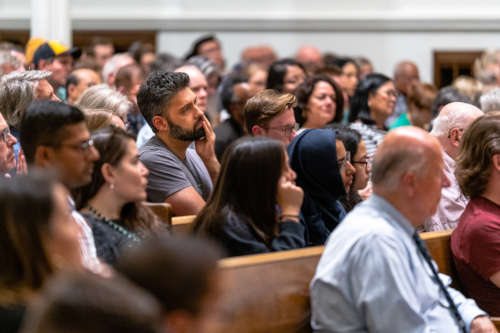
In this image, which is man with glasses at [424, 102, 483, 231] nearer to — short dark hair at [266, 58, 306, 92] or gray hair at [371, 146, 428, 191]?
gray hair at [371, 146, 428, 191]

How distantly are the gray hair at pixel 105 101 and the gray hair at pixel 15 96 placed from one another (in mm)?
361

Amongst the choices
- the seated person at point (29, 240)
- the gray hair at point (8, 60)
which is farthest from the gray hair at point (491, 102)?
the seated person at point (29, 240)

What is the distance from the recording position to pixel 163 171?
4.28 meters

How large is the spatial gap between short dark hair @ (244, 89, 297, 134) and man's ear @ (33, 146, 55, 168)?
1738 millimetres

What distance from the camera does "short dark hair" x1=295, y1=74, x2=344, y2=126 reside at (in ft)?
20.2

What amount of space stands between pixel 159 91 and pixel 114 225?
1.55m

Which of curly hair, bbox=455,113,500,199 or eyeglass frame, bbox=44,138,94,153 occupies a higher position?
eyeglass frame, bbox=44,138,94,153

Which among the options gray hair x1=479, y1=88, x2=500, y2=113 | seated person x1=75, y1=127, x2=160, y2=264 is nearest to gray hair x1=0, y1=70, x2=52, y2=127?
seated person x1=75, y1=127, x2=160, y2=264

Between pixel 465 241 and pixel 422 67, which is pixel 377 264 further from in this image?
pixel 422 67

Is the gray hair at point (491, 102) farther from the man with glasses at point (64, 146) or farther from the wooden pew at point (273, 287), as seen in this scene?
the man with glasses at point (64, 146)

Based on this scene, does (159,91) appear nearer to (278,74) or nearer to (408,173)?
(408,173)

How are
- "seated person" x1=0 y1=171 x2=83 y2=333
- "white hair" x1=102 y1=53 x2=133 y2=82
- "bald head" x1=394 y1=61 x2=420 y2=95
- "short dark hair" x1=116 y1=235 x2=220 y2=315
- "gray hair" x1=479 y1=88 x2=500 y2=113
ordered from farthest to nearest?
"bald head" x1=394 y1=61 x2=420 y2=95, "white hair" x1=102 y1=53 x2=133 y2=82, "gray hair" x1=479 y1=88 x2=500 y2=113, "seated person" x1=0 y1=171 x2=83 y2=333, "short dark hair" x1=116 y1=235 x2=220 y2=315

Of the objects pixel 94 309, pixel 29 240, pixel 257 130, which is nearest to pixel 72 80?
pixel 257 130

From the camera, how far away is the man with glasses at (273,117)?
4488 millimetres
